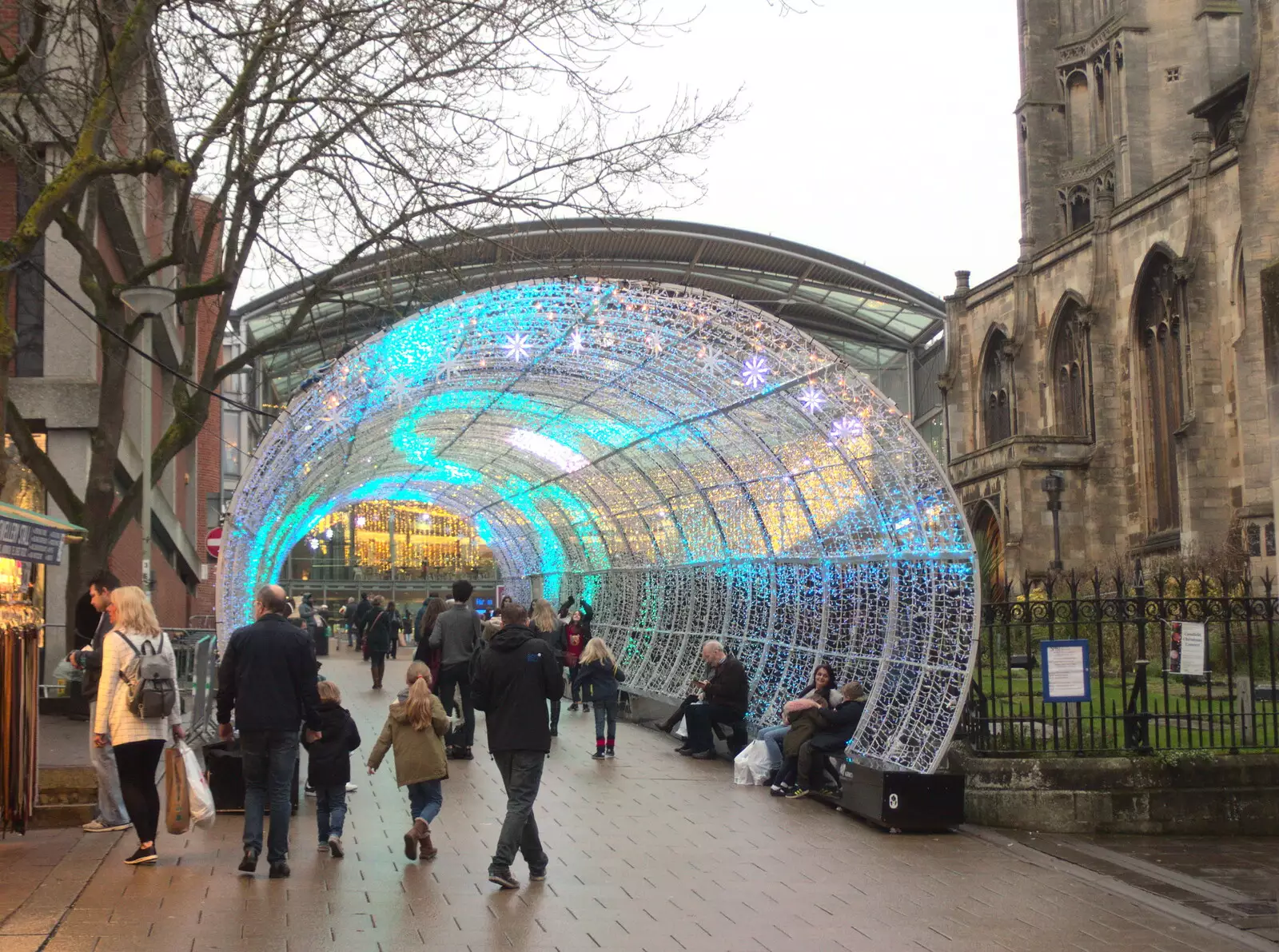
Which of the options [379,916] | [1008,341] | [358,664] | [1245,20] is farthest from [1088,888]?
[1245,20]

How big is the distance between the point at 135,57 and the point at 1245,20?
175ft

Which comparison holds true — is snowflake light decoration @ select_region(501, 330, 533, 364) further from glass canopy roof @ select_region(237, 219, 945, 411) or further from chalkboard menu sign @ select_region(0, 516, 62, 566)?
glass canopy roof @ select_region(237, 219, 945, 411)

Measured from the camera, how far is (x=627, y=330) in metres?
15.6

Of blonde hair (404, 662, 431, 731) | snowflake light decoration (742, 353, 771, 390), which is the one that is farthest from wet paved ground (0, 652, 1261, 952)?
snowflake light decoration (742, 353, 771, 390)

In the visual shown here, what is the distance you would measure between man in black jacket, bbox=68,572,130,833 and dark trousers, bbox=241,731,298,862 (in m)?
1.27

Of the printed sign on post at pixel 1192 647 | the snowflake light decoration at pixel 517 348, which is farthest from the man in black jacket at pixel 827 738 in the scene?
the snowflake light decoration at pixel 517 348

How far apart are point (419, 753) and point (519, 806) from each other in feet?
3.94

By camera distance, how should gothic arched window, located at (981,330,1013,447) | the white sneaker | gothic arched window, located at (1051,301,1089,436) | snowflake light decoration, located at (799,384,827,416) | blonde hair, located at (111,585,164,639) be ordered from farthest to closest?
gothic arched window, located at (981,330,1013,447), gothic arched window, located at (1051,301,1089,436), snowflake light decoration, located at (799,384,827,416), the white sneaker, blonde hair, located at (111,585,164,639)

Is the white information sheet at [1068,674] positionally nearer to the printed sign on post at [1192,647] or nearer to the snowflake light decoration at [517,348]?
the printed sign on post at [1192,647]

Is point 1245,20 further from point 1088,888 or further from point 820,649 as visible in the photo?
point 1088,888

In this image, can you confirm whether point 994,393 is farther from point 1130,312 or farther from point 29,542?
point 29,542

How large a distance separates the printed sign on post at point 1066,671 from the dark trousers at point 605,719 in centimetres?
550

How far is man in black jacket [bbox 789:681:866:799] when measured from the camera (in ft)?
44.6

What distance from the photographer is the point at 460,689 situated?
16.2 metres
